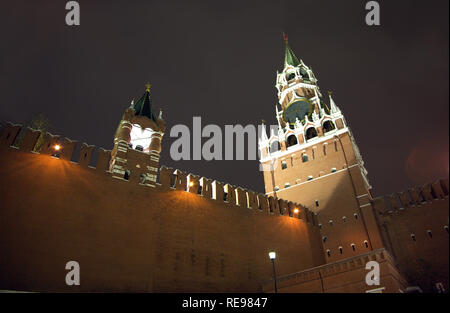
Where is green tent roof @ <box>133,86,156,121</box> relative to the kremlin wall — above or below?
above

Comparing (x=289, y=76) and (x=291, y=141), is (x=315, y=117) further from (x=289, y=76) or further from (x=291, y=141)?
(x=289, y=76)

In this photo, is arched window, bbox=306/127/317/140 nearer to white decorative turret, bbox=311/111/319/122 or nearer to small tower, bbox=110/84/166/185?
white decorative turret, bbox=311/111/319/122

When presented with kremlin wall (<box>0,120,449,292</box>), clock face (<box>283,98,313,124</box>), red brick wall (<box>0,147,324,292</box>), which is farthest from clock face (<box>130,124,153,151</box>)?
clock face (<box>283,98,313,124</box>)

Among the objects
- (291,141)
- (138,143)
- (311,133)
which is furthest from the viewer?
(291,141)

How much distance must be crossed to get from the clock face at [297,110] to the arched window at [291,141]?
2594 millimetres

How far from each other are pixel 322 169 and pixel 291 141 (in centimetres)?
659

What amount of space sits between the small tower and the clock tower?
1502cm

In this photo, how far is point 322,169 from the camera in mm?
31281

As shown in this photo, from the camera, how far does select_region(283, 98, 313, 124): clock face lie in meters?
38.6

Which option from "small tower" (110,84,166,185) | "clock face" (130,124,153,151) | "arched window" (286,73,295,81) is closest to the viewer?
"small tower" (110,84,166,185)

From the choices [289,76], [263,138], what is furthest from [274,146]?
[289,76]

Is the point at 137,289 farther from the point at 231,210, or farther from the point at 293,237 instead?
the point at 293,237

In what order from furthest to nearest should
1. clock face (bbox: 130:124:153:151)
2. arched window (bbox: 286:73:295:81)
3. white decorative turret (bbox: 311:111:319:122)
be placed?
1. arched window (bbox: 286:73:295:81)
2. white decorative turret (bbox: 311:111:319:122)
3. clock face (bbox: 130:124:153:151)
